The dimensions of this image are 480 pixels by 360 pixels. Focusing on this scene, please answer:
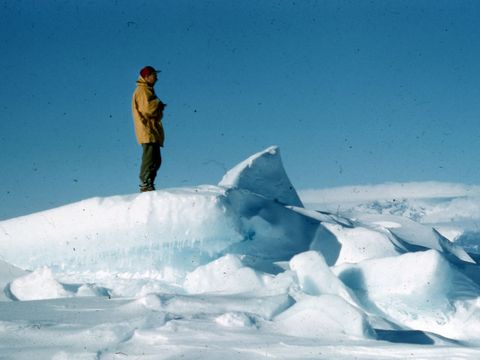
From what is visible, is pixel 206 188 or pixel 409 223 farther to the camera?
pixel 409 223

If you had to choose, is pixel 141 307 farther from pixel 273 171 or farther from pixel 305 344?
pixel 273 171

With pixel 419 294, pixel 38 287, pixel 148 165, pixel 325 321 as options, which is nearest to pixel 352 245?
pixel 419 294

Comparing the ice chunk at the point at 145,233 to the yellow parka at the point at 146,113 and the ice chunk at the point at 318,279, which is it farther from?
the ice chunk at the point at 318,279

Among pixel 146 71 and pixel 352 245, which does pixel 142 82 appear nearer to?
pixel 146 71

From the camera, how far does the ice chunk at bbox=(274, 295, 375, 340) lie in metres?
3.06

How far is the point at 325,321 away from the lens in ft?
10.4

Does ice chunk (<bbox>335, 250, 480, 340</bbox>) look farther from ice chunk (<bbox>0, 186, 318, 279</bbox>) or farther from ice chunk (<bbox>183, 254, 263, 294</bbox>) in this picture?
ice chunk (<bbox>0, 186, 318, 279</bbox>)

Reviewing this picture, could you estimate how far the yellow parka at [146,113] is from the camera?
5809 mm

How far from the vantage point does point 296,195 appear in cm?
820

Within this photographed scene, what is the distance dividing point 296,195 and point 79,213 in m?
3.69

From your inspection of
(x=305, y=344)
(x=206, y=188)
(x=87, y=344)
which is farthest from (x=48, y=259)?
(x=305, y=344)

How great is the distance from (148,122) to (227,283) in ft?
7.37

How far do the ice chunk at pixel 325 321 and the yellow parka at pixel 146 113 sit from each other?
313 cm

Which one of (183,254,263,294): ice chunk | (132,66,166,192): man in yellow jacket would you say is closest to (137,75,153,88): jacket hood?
(132,66,166,192): man in yellow jacket
